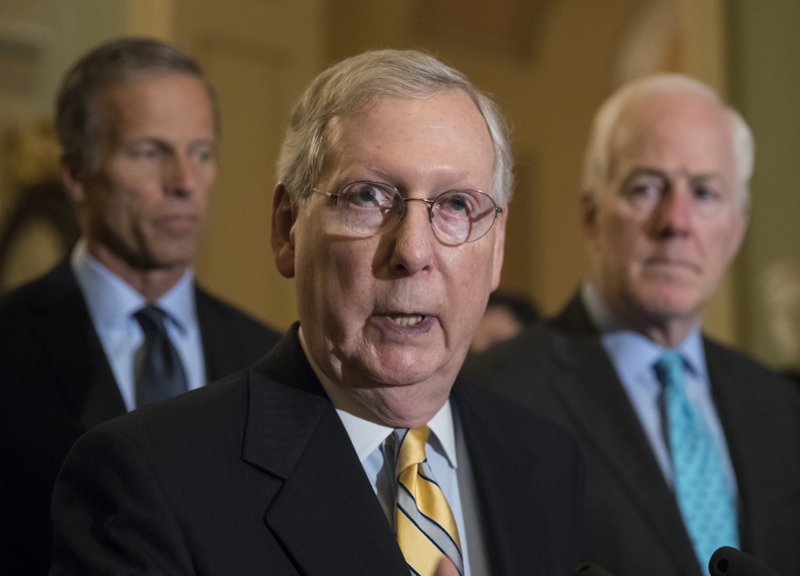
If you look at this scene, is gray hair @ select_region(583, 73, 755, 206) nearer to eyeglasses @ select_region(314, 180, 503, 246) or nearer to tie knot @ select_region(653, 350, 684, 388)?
tie knot @ select_region(653, 350, 684, 388)

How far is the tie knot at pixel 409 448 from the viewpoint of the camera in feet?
6.45

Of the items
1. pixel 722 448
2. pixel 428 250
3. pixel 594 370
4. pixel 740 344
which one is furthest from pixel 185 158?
pixel 740 344

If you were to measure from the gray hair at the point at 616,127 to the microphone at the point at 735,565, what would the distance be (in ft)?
5.89

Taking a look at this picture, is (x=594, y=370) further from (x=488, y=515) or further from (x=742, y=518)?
(x=488, y=515)

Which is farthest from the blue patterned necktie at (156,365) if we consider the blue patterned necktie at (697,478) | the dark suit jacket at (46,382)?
the blue patterned necktie at (697,478)

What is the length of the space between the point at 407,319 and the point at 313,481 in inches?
11.1

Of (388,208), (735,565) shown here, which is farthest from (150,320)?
(735,565)

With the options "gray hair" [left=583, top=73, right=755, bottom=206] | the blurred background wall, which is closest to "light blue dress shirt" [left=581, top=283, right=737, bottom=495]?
"gray hair" [left=583, top=73, right=755, bottom=206]

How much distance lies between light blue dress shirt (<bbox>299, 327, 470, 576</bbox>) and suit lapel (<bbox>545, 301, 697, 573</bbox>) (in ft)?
2.87

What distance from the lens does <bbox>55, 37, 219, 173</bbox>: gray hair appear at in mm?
3070

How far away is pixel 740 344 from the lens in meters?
5.38

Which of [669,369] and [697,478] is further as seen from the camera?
[669,369]

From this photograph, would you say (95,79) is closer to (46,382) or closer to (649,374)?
(46,382)

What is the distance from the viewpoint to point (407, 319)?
1913 millimetres
